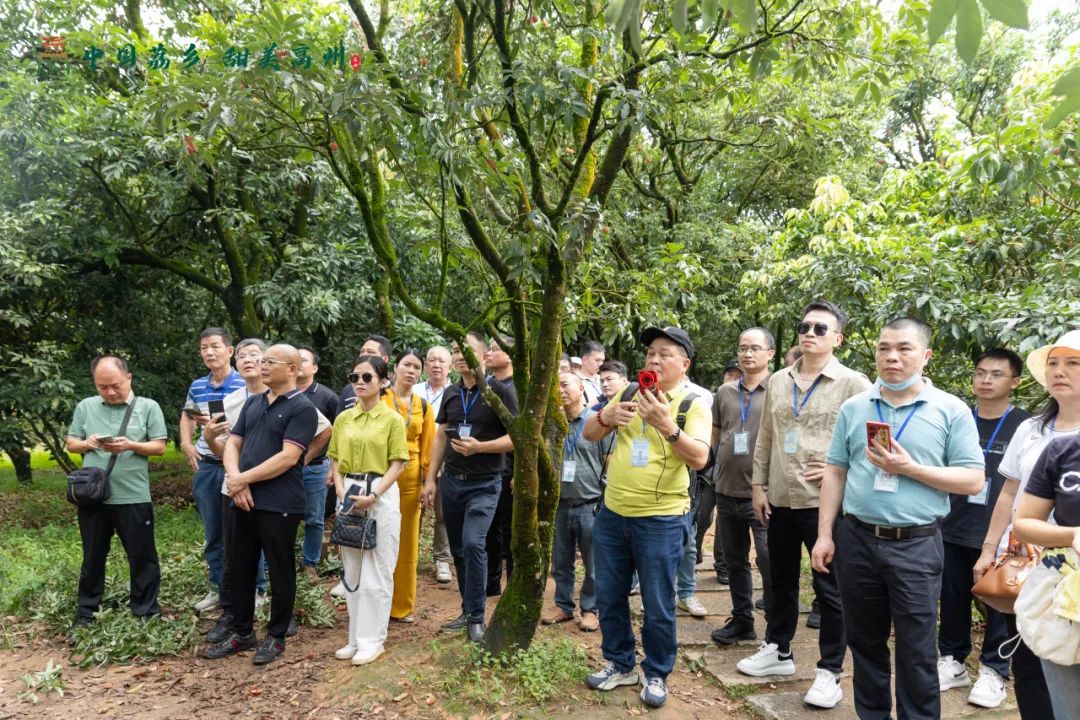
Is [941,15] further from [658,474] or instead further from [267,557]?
[267,557]

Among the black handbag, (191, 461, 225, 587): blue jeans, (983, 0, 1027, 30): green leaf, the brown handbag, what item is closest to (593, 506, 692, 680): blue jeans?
the brown handbag

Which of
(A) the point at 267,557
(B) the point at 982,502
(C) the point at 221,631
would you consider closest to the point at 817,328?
(B) the point at 982,502

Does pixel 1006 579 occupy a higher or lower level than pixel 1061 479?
lower

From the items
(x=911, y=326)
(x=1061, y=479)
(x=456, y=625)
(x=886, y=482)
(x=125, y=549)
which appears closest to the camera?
(x=1061, y=479)

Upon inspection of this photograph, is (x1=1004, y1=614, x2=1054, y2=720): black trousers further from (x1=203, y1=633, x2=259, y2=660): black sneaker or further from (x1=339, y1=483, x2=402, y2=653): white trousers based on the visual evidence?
(x1=203, y1=633, x2=259, y2=660): black sneaker

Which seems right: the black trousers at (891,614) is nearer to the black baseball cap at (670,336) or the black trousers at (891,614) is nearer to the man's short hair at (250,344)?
the black baseball cap at (670,336)

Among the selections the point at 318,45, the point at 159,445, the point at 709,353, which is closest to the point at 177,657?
the point at 159,445

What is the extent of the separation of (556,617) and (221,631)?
2.27 meters

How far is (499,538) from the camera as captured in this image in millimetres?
5266

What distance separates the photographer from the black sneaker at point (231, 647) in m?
4.44

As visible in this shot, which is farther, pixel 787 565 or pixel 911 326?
pixel 787 565

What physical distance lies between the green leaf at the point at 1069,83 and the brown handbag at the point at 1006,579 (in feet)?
7.27

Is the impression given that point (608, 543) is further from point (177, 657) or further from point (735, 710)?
point (177, 657)

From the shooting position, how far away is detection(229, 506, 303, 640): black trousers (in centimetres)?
435
